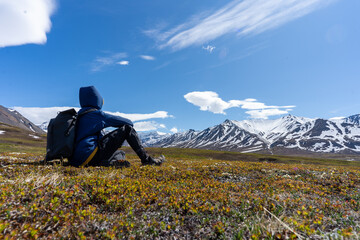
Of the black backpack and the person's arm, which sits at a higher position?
the person's arm

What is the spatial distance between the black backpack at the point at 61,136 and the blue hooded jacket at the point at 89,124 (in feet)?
1.08

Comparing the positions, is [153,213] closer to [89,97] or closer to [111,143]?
[111,143]

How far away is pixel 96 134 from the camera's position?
30.5 ft

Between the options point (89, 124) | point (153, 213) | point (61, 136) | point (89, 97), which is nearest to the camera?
point (153, 213)

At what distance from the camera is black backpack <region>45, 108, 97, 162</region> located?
332 inches

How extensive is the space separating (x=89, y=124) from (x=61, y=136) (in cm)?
122

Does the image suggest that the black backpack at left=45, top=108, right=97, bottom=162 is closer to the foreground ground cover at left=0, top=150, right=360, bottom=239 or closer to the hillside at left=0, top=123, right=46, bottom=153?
the foreground ground cover at left=0, top=150, right=360, bottom=239

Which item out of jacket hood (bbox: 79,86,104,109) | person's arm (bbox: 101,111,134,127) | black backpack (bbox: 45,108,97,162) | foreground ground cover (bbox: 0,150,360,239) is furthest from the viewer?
jacket hood (bbox: 79,86,104,109)

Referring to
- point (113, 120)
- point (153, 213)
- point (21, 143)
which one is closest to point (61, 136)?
point (113, 120)

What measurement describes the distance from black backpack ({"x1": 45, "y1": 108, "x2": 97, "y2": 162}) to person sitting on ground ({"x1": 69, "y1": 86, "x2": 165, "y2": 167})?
0.36 metres

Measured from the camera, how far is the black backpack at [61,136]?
845cm

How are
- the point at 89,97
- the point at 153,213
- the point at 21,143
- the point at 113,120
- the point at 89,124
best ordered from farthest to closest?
the point at 21,143
the point at 89,97
the point at 113,120
the point at 89,124
the point at 153,213

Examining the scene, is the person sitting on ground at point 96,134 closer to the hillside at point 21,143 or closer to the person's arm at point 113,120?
the person's arm at point 113,120

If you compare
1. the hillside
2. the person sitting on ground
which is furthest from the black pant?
the hillside
